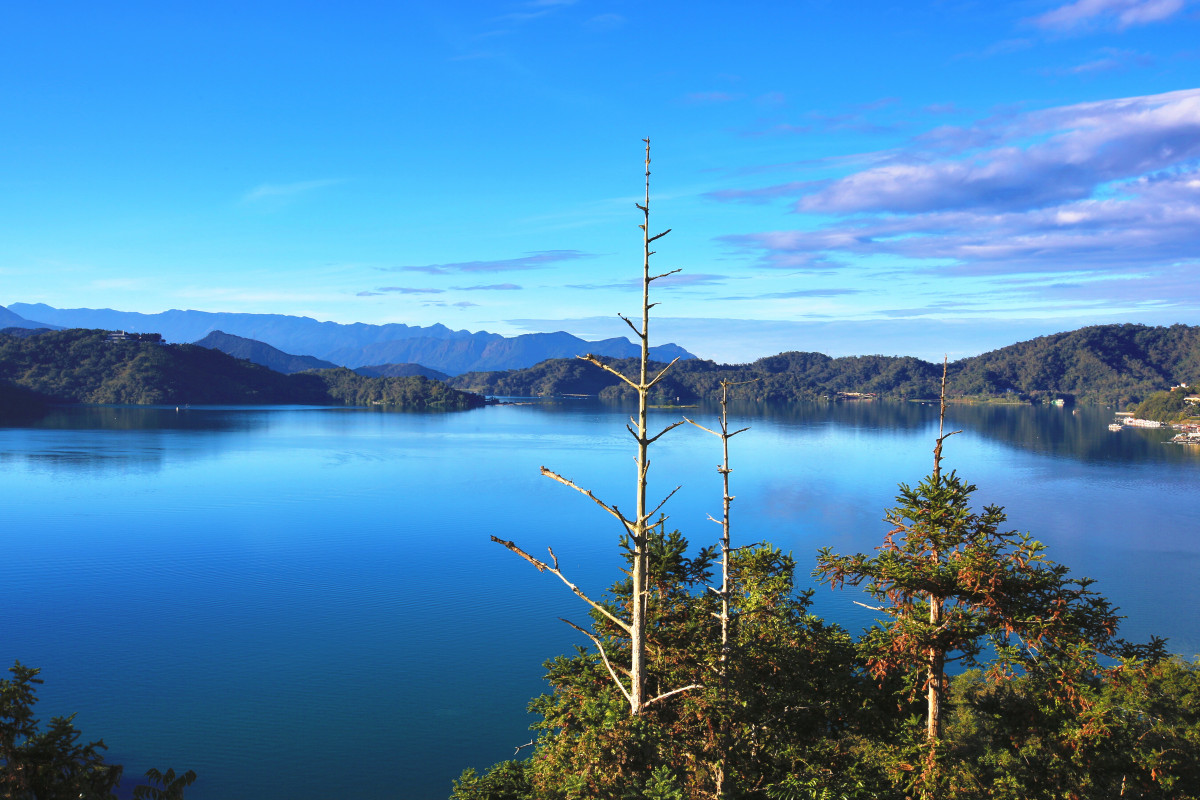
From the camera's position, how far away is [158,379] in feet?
513

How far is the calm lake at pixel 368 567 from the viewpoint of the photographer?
20.2m

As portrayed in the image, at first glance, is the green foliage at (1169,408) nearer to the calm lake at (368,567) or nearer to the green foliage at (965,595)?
the calm lake at (368,567)

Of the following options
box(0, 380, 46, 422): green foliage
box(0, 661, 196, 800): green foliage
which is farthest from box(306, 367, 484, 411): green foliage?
box(0, 661, 196, 800): green foliage

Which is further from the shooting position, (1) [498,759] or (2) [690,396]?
(2) [690,396]

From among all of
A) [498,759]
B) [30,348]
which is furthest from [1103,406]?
[30,348]

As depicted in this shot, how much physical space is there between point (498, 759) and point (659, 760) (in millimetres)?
14106

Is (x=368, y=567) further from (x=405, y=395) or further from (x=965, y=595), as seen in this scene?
(x=405, y=395)

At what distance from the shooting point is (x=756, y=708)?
1123 centimetres

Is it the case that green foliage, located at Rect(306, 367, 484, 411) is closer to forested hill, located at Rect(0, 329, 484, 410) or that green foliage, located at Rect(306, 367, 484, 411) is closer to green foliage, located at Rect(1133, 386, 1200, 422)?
forested hill, located at Rect(0, 329, 484, 410)

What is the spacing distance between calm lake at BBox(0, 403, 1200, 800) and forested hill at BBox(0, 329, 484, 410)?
72.2 meters

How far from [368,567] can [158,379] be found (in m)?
147

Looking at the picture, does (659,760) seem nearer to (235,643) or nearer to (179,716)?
(179,716)

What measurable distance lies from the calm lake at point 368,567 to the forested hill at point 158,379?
72229 mm

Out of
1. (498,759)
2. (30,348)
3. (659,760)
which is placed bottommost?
(498,759)
